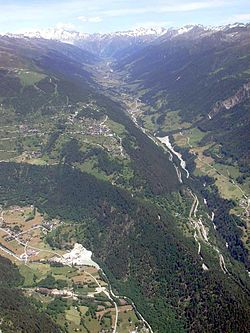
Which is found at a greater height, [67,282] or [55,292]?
[55,292]

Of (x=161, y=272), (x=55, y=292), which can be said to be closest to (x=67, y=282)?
(x=55, y=292)

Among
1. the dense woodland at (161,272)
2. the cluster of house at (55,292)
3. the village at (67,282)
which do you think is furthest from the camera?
the cluster of house at (55,292)

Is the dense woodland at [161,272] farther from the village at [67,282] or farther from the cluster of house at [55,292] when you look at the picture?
the cluster of house at [55,292]

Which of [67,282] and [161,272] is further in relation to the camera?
[161,272]

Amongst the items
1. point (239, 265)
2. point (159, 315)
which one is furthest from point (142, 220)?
point (159, 315)

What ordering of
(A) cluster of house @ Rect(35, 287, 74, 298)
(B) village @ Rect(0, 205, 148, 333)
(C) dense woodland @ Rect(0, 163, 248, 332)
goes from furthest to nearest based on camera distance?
(A) cluster of house @ Rect(35, 287, 74, 298) → (C) dense woodland @ Rect(0, 163, 248, 332) → (B) village @ Rect(0, 205, 148, 333)

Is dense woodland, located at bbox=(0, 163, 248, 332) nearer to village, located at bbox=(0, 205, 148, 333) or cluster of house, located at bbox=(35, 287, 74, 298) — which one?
village, located at bbox=(0, 205, 148, 333)

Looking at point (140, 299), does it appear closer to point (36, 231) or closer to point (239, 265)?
point (239, 265)

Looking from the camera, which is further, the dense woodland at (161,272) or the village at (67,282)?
the dense woodland at (161,272)

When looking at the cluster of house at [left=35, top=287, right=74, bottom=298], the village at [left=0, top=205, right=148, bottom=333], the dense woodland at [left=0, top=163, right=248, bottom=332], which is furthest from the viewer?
the cluster of house at [left=35, top=287, right=74, bottom=298]

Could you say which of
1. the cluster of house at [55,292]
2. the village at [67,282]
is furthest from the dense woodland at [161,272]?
the cluster of house at [55,292]

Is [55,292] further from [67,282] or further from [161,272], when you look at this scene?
[161,272]

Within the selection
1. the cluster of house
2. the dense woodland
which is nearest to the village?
the cluster of house
